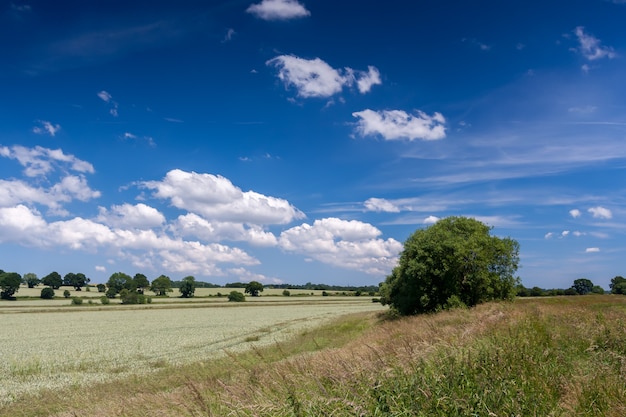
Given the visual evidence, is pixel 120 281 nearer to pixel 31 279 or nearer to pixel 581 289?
pixel 31 279

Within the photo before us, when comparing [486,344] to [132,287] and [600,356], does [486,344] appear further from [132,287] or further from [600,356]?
[132,287]

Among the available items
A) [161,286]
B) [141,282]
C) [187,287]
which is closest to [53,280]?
[141,282]

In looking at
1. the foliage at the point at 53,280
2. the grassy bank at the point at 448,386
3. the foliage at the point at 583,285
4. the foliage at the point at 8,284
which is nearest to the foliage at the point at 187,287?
the foliage at the point at 8,284

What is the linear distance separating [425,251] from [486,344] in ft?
121

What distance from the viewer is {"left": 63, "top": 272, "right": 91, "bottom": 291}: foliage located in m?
181

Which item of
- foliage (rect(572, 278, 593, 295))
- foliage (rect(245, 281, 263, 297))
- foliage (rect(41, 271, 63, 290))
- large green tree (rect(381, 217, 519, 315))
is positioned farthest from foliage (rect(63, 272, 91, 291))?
foliage (rect(572, 278, 593, 295))

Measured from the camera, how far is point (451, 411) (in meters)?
5.53

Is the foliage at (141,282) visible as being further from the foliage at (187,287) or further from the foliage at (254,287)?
the foliage at (254,287)

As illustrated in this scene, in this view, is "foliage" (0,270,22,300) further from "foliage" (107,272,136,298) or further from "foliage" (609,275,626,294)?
"foliage" (609,275,626,294)

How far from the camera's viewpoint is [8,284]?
127 metres

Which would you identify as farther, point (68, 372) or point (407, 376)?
point (68, 372)

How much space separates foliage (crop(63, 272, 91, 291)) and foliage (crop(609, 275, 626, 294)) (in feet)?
679

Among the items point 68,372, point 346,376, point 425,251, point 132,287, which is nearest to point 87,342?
point 68,372

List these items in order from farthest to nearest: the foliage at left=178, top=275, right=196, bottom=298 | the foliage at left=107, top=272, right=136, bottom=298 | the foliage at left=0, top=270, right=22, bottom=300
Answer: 1. the foliage at left=107, top=272, right=136, bottom=298
2. the foliage at left=178, top=275, right=196, bottom=298
3. the foliage at left=0, top=270, right=22, bottom=300
